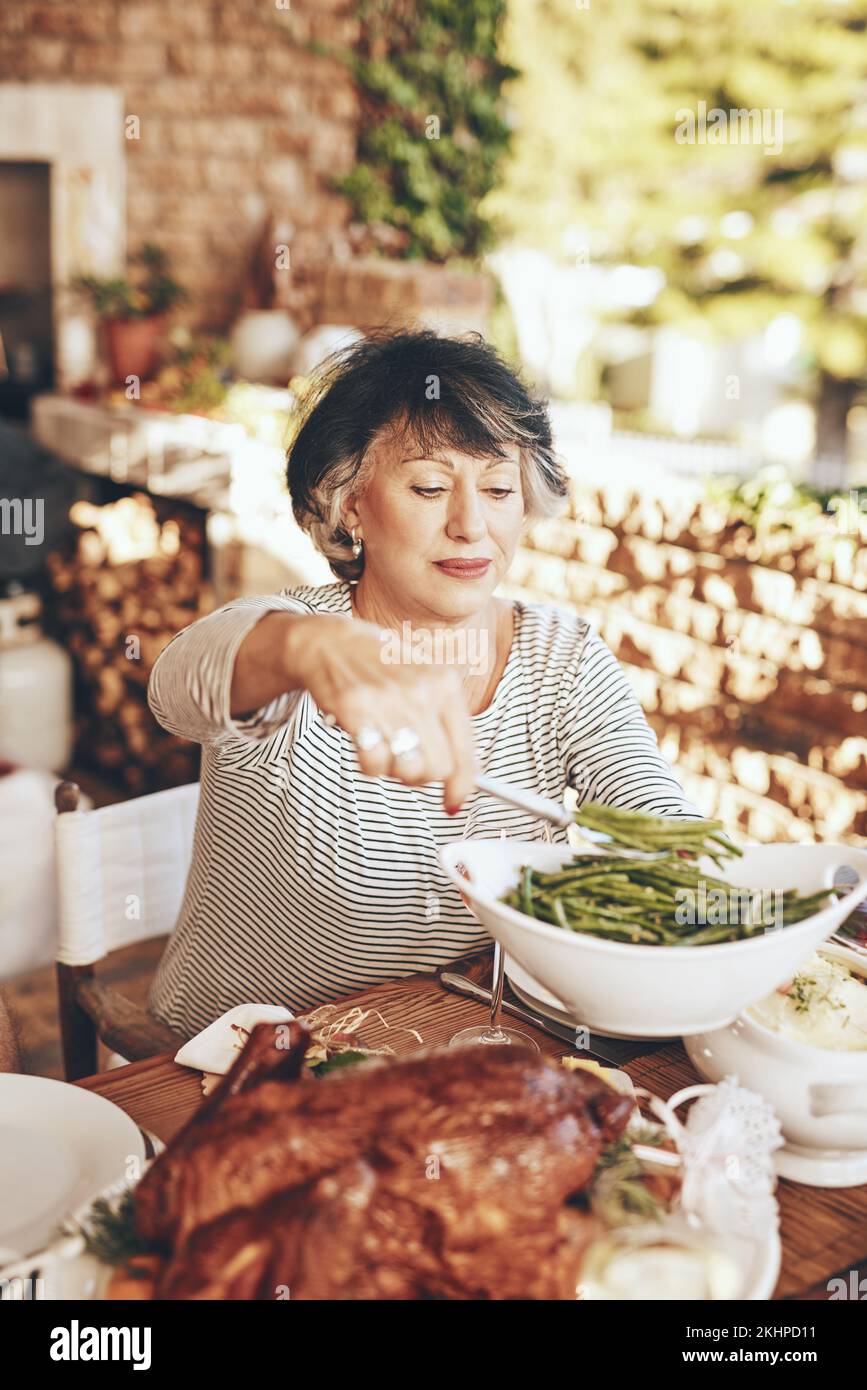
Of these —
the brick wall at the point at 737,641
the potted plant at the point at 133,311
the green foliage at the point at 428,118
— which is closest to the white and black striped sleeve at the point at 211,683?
the brick wall at the point at 737,641

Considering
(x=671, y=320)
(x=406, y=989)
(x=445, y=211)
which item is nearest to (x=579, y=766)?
(x=406, y=989)

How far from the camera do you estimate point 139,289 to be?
592cm

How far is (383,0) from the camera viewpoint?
620 cm

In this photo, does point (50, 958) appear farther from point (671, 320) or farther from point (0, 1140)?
point (671, 320)

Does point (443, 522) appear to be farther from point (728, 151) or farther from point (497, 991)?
point (728, 151)

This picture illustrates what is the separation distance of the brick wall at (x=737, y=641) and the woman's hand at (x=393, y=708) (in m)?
2.57

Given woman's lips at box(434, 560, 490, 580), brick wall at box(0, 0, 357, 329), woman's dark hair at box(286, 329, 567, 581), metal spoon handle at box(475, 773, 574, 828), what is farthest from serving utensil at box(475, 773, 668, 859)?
brick wall at box(0, 0, 357, 329)

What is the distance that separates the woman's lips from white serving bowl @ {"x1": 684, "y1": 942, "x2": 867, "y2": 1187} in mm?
796

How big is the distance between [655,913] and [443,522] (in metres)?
0.80

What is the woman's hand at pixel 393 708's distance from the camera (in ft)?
3.31

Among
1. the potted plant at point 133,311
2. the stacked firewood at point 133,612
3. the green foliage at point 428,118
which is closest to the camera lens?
the stacked firewood at point 133,612

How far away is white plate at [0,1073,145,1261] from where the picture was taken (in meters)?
0.99

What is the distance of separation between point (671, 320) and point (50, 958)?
8.05m

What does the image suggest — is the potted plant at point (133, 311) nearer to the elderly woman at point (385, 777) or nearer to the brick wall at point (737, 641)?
the brick wall at point (737, 641)
